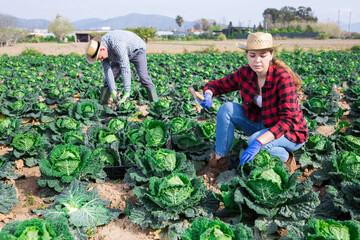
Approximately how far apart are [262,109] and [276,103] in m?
0.19

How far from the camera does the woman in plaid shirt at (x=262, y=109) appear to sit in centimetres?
322

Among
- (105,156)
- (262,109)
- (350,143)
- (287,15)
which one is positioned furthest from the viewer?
(287,15)

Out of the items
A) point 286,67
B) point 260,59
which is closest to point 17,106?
point 260,59

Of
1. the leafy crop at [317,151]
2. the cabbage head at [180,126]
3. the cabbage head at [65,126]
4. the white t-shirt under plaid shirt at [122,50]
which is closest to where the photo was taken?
the leafy crop at [317,151]

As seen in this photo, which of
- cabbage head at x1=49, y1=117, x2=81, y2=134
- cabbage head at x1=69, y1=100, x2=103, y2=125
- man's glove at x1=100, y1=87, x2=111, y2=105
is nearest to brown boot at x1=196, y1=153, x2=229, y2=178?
cabbage head at x1=49, y1=117, x2=81, y2=134

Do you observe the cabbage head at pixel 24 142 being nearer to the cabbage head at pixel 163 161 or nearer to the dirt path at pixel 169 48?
the cabbage head at pixel 163 161

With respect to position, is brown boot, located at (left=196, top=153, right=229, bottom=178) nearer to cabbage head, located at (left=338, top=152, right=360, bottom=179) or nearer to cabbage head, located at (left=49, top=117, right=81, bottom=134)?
cabbage head, located at (left=338, top=152, right=360, bottom=179)

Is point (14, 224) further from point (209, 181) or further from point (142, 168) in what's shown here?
point (209, 181)

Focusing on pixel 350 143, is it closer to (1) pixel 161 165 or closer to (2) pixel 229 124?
(2) pixel 229 124

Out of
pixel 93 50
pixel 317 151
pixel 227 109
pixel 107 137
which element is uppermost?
pixel 93 50

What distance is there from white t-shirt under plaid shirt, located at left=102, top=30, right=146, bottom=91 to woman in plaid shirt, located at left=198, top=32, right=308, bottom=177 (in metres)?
1.97

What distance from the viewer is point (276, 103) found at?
3.47 meters

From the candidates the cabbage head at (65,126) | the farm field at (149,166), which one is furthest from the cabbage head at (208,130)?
the cabbage head at (65,126)

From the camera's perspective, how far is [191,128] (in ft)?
15.8
